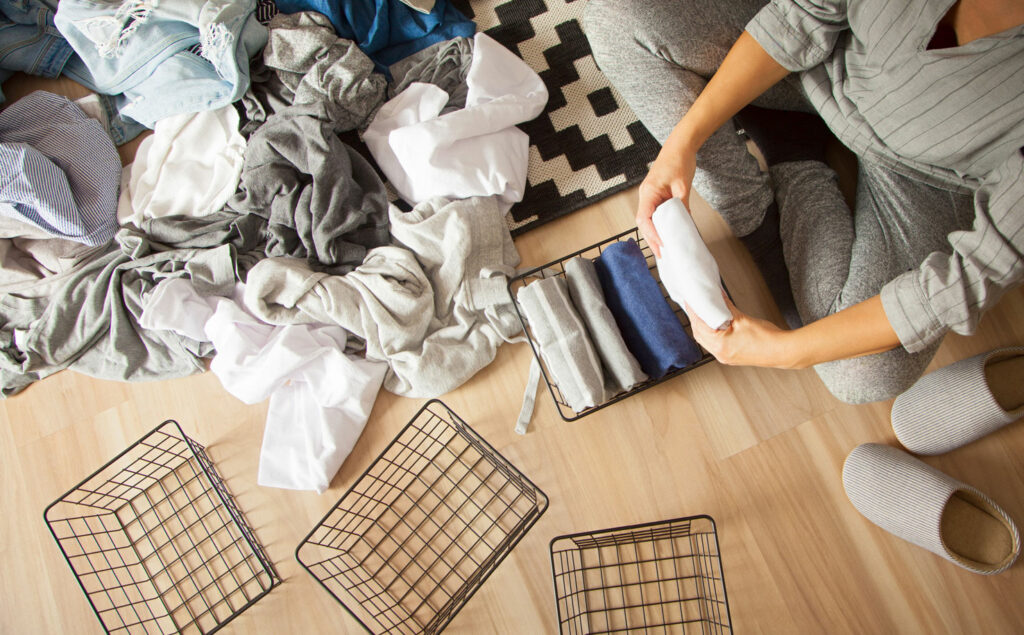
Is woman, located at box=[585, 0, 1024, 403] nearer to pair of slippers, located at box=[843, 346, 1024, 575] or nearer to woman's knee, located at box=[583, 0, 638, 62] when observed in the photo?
woman's knee, located at box=[583, 0, 638, 62]

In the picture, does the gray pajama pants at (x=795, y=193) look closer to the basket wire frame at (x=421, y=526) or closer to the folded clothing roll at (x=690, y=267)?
the folded clothing roll at (x=690, y=267)

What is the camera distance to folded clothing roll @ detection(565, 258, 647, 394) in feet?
3.03

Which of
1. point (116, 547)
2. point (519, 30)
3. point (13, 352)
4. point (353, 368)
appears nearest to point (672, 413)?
point (353, 368)

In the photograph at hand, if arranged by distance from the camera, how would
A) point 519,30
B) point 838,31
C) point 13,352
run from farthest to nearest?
point 519,30
point 13,352
point 838,31

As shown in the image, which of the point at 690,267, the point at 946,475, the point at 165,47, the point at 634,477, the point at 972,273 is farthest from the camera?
the point at 165,47

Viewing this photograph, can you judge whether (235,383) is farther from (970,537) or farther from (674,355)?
(970,537)

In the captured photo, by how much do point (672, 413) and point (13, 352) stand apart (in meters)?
1.17

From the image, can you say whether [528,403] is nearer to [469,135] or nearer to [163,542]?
[469,135]

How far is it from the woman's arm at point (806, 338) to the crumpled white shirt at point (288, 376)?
0.57 metres

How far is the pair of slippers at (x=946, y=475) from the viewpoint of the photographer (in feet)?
2.89

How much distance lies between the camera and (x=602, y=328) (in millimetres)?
930

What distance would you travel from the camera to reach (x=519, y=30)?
4.06 ft

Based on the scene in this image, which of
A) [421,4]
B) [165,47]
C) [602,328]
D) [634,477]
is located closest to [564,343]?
[602,328]

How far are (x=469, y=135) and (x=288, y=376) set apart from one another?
0.52 meters
